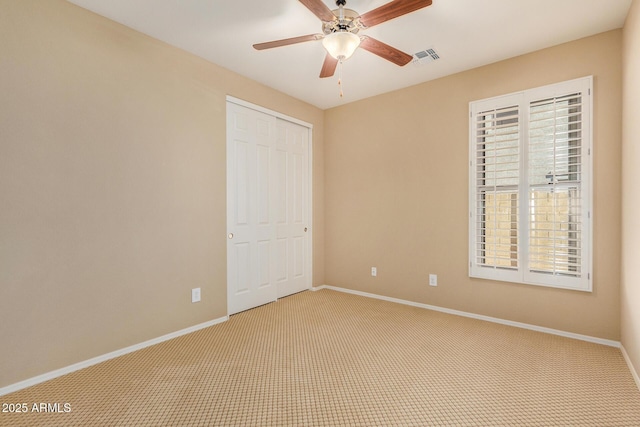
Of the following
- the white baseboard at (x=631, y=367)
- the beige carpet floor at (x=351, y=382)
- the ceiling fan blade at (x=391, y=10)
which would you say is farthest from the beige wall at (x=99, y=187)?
the white baseboard at (x=631, y=367)

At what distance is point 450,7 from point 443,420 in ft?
9.26

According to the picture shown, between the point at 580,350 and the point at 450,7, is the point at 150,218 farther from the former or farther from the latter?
the point at 580,350

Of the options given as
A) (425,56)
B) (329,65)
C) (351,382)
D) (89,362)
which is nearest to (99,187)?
(89,362)

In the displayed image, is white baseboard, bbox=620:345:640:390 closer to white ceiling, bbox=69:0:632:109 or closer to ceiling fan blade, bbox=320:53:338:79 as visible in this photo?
white ceiling, bbox=69:0:632:109

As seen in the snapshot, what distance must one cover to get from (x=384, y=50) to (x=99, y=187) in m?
2.47

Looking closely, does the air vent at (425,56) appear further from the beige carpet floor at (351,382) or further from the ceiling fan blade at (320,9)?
the beige carpet floor at (351,382)

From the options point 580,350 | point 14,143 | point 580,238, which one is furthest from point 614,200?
point 14,143

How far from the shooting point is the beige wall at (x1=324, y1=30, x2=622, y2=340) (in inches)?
106

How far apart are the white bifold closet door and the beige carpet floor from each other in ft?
2.59

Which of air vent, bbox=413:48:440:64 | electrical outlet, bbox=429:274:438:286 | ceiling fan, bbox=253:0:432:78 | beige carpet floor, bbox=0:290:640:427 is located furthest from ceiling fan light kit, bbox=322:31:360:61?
electrical outlet, bbox=429:274:438:286

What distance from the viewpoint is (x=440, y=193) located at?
3633 millimetres

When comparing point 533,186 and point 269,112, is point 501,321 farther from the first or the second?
point 269,112

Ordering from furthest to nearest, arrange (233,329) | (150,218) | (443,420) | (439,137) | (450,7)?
(439,137) < (233,329) < (150,218) < (450,7) < (443,420)

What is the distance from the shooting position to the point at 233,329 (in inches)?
123
